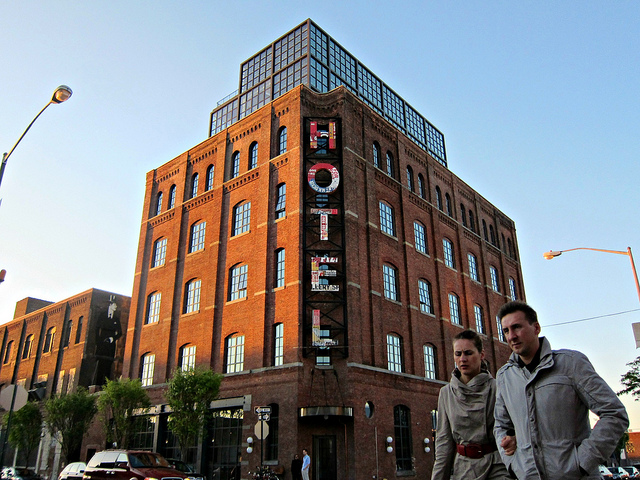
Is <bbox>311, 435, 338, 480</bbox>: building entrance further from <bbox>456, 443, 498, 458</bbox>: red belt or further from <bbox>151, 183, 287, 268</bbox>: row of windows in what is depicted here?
<bbox>456, 443, 498, 458</bbox>: red belt

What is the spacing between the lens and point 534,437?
3.73 meters

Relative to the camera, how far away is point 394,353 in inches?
1195

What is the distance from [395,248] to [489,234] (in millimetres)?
17277

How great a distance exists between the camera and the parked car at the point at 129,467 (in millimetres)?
17531

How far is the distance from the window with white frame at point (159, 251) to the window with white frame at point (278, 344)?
13416 mm

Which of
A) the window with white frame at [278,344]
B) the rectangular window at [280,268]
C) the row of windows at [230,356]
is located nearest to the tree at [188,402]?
the row of windows at [230,356]

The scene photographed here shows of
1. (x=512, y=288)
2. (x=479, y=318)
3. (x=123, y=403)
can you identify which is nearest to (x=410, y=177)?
(x=479, y=318)

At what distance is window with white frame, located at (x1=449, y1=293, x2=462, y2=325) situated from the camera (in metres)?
37.1

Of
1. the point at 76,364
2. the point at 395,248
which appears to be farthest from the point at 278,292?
the point at 76,364

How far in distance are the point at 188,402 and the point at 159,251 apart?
1569 cm

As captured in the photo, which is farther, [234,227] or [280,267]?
[234,227]

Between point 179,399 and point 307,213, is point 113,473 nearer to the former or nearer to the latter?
point 179,399

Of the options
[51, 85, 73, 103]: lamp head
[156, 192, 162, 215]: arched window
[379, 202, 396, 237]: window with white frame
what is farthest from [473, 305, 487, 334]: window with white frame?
[51, 85, 73, 103]: lamp head

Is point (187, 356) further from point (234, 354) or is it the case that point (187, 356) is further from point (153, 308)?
point (153, 308)
